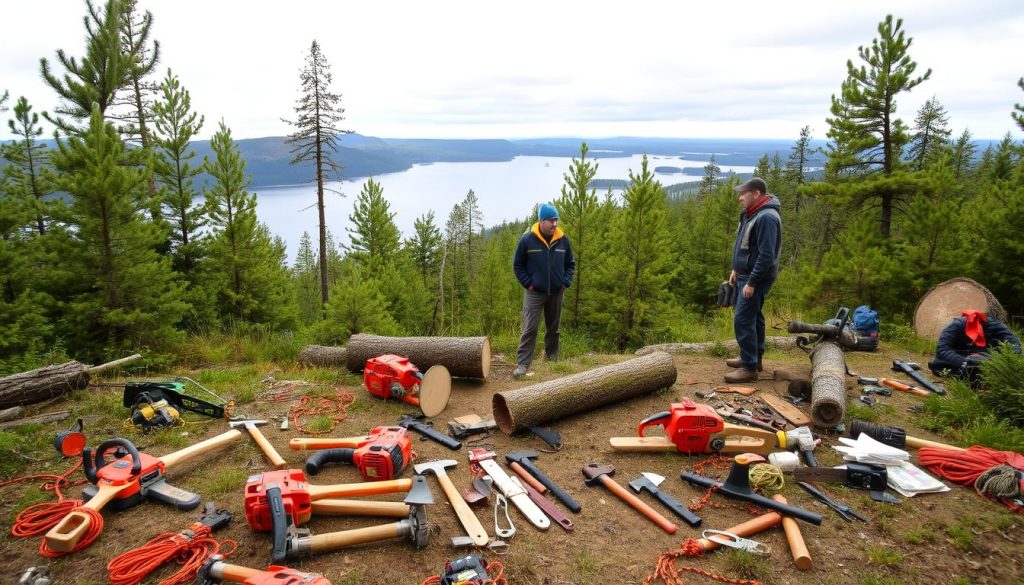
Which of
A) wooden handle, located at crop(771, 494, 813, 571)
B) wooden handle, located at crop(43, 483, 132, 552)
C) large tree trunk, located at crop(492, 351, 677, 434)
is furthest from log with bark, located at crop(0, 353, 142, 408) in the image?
wooden handle, located at crop(771, 494, 813, 571)

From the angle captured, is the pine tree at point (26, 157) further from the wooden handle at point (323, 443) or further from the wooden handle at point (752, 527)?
the wooden handle at point (752, 527)

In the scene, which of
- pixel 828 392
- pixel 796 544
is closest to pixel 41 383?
pixel 796 544

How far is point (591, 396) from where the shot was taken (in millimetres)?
5574

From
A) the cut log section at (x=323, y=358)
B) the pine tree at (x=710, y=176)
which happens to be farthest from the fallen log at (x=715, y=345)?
the pine tree at (x=710, y=176)

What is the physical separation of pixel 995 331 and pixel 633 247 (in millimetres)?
11430

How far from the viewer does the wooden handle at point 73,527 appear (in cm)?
314

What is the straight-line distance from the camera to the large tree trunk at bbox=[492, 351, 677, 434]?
16.9 ft

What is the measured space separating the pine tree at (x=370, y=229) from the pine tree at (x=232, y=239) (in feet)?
25.1

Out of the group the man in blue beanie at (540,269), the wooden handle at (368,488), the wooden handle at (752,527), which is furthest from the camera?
the man in blue beanie at (540,269)

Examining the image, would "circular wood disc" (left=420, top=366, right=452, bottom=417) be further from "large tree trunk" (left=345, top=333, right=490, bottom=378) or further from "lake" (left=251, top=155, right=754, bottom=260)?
"lake" (left=251, top=155, right=754, bottom=260)

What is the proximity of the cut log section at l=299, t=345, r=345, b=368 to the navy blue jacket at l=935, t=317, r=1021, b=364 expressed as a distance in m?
8.39

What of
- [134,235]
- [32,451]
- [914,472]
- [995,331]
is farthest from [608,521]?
[134,235]

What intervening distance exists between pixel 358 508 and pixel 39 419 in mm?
4273

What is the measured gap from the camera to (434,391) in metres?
5.71
